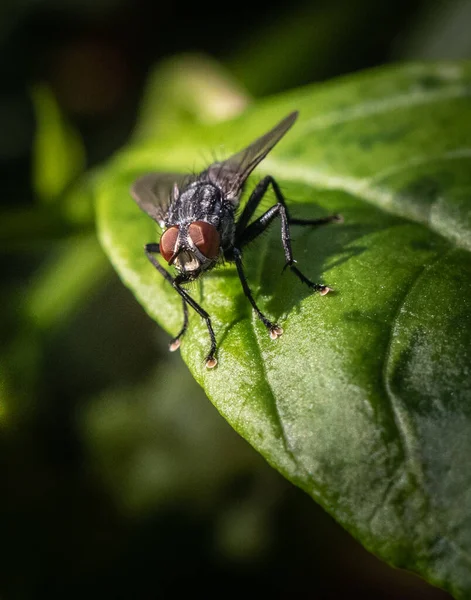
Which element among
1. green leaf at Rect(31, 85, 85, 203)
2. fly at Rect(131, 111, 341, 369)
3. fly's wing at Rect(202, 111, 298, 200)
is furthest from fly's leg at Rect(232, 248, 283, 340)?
green leaf at Rect(31, 85, 85, 203)

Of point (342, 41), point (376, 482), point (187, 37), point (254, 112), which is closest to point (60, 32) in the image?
point (187, 37)

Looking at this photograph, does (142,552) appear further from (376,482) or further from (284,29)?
(284,29)

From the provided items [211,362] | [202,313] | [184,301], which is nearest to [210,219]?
[184,301]

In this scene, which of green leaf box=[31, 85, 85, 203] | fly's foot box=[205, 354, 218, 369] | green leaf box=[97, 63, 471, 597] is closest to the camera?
green leaf box=[97, 63, 471, 597]

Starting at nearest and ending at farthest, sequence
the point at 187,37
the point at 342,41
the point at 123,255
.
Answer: the point at 123,255, the point at 342,41, the point at 187,37

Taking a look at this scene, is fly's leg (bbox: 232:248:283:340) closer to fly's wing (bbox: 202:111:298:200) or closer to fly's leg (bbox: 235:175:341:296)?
fly's leg (bbox: 235:175:341:296)

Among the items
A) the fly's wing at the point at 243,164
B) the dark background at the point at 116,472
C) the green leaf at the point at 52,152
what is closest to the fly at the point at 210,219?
the fly's wing at the point at 243,164

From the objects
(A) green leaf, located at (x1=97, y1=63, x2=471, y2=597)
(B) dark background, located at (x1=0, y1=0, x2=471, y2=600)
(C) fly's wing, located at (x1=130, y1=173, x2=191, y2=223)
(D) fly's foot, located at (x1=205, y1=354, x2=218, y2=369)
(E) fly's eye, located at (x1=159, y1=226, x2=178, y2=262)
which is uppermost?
(E) fly's eye, located at (x1=159, y1=226, x2=178, y2=262)

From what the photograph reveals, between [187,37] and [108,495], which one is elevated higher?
[187,37]
